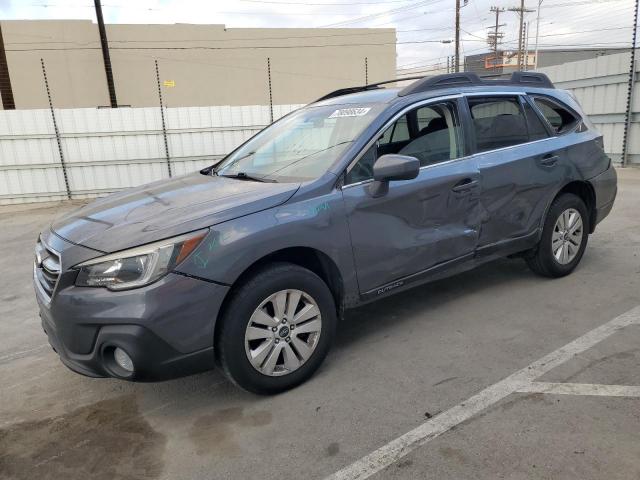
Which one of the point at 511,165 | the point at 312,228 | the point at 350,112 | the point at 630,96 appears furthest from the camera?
the point at 630,96

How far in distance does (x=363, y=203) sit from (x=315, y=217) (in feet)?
1.24

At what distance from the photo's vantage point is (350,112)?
3758 millimetres

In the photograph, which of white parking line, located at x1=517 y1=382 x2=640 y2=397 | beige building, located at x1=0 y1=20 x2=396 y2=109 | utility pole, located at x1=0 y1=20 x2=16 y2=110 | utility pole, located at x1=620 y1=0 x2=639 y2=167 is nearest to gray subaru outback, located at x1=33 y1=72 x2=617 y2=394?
white parking line, located at x1=517 y1=382 x2=640 y2=397

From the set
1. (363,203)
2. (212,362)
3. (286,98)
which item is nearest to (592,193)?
(363,203)

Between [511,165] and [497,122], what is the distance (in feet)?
1.22

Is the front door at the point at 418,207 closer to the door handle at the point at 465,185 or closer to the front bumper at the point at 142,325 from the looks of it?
the door handle at the point at 465,185

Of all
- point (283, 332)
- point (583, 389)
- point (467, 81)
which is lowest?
point (583, 389)

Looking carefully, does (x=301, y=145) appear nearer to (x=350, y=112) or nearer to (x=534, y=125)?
(x=350, y=112)

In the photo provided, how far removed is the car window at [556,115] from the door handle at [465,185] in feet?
4.03

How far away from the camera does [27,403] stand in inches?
125

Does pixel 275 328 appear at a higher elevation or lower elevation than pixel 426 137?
lower

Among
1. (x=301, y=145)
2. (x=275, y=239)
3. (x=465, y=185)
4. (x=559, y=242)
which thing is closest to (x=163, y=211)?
(x=275, y=239)

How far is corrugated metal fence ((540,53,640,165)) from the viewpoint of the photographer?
11.4 m

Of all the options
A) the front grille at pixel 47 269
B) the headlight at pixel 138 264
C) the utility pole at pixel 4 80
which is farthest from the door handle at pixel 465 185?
the utility pole at pixel 4 80
